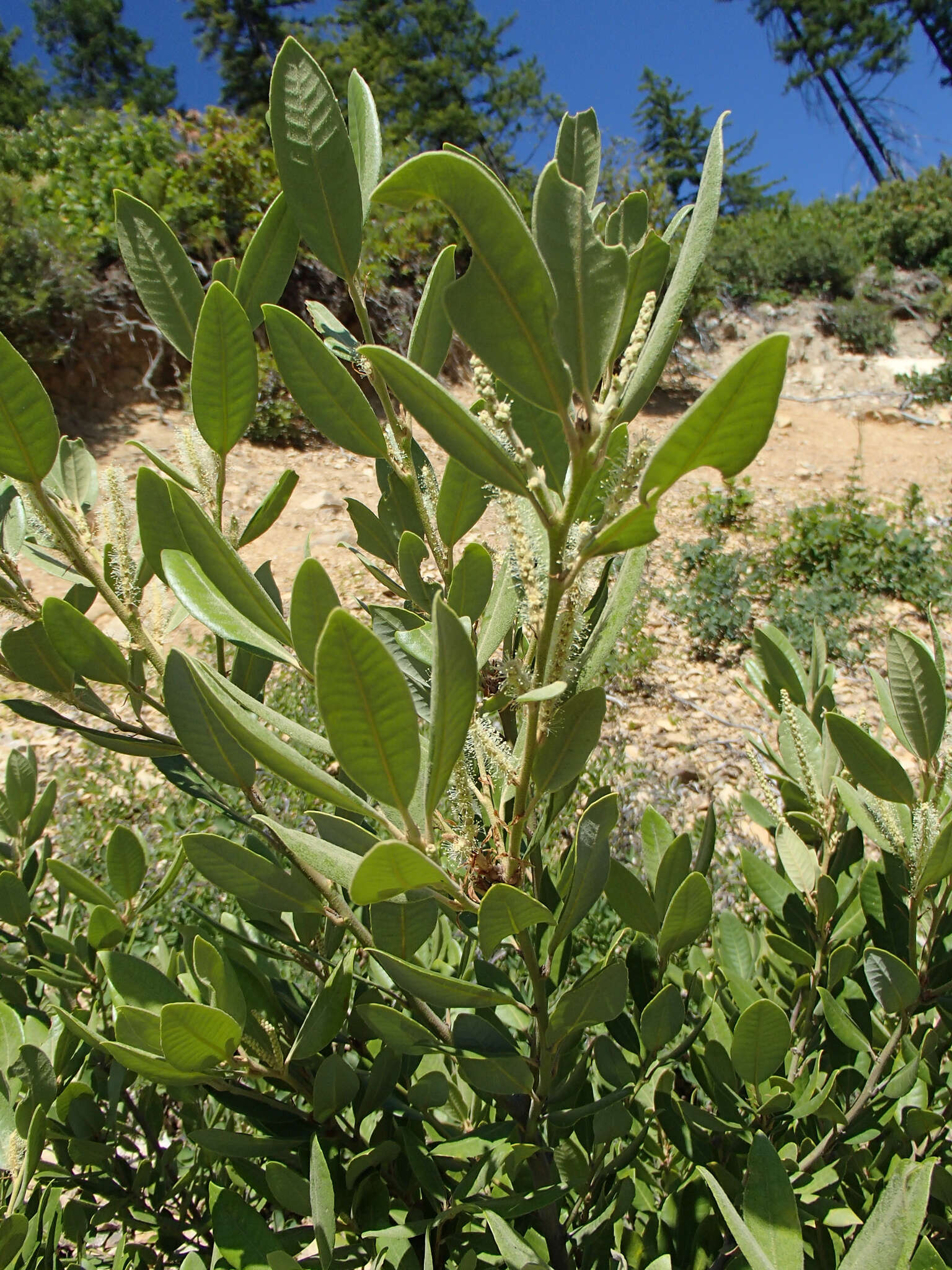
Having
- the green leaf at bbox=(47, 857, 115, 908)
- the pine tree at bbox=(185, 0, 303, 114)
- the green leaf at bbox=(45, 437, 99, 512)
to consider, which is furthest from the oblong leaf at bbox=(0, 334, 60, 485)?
the pine tree at bbox=(185, 0, 303, 114)

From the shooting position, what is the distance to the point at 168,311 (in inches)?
22.4

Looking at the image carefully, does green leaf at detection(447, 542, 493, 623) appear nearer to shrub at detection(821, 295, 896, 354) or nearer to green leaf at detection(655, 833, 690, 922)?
green leaf at detection(655, 833, 690, 922)

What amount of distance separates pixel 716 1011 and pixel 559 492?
677 millimetres

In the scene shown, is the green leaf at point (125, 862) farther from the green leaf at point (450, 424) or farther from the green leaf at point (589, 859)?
the green leaf at point (450, 424)

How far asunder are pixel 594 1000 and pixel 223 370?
48 centimetres

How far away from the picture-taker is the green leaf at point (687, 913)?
0.55 m

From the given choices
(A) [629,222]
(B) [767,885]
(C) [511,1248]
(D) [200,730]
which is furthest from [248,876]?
(B) [767,885]

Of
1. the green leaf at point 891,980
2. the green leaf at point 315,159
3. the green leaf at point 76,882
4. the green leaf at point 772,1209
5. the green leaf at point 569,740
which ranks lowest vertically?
the green leaf at point 772,1209

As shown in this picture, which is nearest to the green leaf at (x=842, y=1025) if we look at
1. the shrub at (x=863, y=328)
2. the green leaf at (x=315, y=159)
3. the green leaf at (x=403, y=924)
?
the green leaf at (x=403, y=924)

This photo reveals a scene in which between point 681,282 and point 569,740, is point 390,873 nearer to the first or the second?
point 569,740

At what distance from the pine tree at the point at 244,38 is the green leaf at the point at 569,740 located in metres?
18.9

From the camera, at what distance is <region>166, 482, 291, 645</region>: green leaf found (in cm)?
45

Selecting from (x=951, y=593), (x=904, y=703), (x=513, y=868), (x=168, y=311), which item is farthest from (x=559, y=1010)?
(x=951, y=593)

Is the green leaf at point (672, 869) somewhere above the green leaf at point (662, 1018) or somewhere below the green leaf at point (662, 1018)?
above
